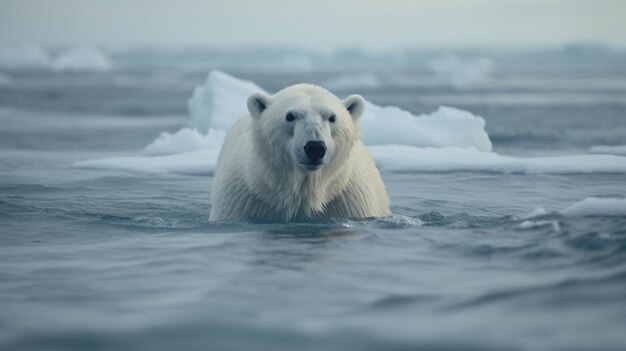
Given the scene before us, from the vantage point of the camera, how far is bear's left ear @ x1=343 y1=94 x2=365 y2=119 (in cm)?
535

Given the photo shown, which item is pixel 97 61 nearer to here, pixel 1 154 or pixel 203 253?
pixel 1 154

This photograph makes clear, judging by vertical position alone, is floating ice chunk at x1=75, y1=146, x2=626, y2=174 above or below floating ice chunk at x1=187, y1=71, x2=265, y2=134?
below

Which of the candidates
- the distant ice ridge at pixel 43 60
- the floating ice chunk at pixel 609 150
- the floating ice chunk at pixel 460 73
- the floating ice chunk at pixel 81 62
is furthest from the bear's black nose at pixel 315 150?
the distant ice ridge at pixel 43 60

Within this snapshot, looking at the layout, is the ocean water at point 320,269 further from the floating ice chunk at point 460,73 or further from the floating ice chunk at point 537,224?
the floating ice chunk at point 460,73

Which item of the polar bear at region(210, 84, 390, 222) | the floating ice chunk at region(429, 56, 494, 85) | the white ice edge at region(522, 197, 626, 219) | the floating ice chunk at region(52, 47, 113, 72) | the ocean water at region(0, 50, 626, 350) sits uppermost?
the floating ice chunk at region(52, 47, 113, 72)

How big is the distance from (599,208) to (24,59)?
5400 cm

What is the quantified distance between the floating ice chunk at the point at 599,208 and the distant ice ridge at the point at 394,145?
130 inches

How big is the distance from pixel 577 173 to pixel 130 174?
4468 millimetres

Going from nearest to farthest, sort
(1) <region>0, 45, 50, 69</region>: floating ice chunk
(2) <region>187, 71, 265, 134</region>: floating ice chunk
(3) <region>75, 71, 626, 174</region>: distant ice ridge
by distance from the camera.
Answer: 1. (3) <region>75, 71, 626, 174</region>: distant ice ridge
2. (2) <region>187, 71, 265, 134</region>: floating ice chunk
3. (1) <region>0, 45, 50, 69</region>: floating ice chunk

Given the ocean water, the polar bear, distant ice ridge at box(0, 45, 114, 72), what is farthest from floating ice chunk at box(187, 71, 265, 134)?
distant ice ridge at box(0, 45, 114, 72)

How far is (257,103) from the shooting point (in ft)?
17.5

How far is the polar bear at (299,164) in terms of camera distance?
16.3 ft

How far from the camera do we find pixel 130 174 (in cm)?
888

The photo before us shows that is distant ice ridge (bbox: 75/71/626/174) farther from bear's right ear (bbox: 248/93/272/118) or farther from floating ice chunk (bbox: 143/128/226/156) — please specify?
bear's right ear (bbox: 248/93/272/118)
